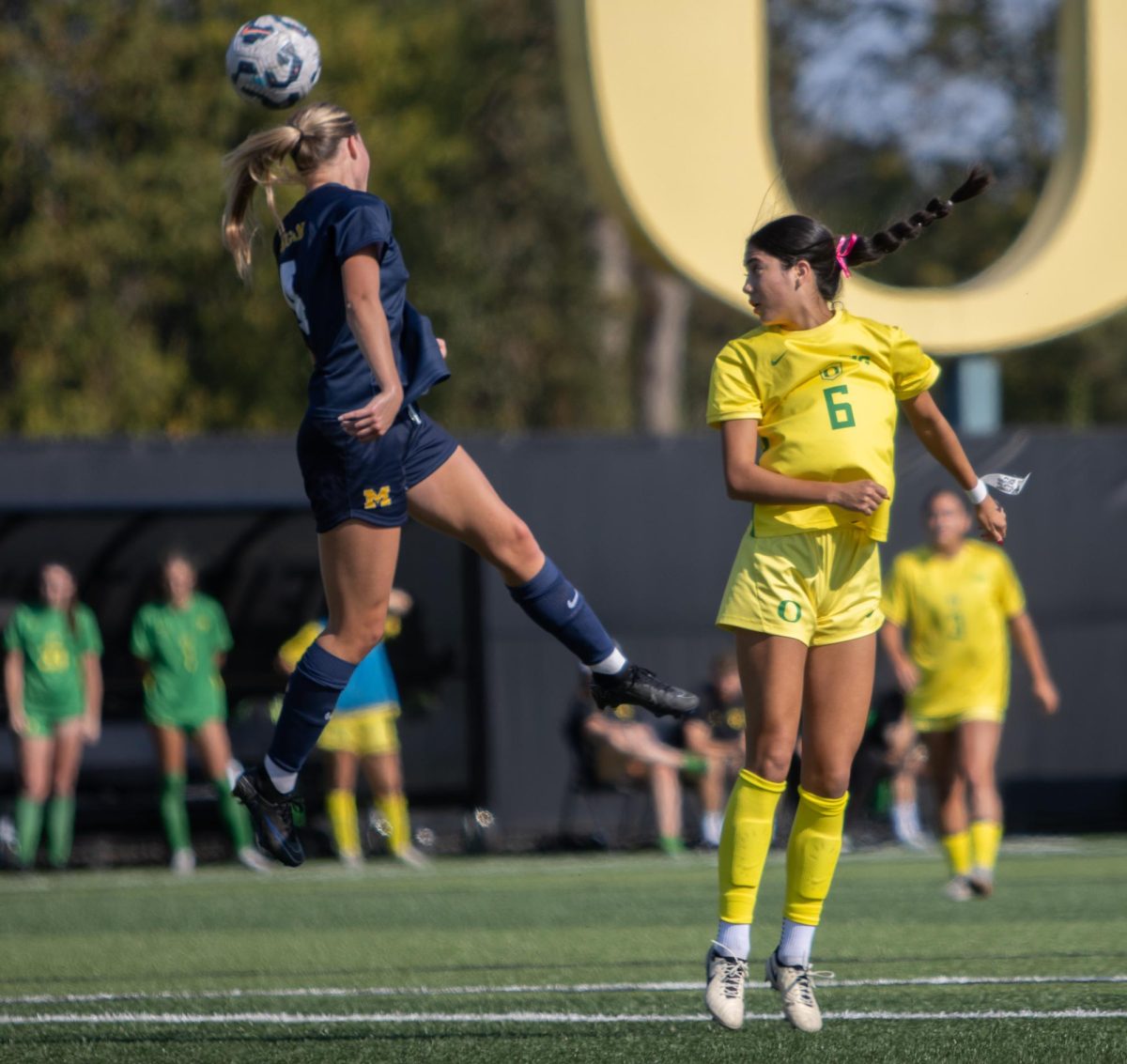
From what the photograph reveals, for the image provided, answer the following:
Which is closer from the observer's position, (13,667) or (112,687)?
(13,667)

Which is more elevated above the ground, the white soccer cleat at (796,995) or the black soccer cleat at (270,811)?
the black soccer cleat at (270,811)

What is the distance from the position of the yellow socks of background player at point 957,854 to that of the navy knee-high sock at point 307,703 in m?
5.33

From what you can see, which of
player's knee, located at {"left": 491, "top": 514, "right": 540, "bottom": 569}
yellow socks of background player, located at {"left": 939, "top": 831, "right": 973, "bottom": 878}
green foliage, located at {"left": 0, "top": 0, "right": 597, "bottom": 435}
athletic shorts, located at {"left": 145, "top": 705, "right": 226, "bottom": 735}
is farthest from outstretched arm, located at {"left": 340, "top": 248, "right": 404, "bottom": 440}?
green foliage, located at {"left": 0, "top": 0, "right": 597, "bottom": 435}

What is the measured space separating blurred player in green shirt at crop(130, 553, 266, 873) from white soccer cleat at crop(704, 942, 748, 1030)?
28.7 feet

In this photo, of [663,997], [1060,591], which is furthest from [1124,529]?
[663,997]

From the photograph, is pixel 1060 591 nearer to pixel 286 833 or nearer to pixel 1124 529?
pixel 1124 529

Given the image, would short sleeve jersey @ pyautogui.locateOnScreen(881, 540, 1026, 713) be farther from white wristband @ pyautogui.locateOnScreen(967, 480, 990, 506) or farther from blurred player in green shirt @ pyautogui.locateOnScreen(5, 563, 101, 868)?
blurred player in green shirt @ pyautogui.locateOnScreen(5, 563, 101, 868)

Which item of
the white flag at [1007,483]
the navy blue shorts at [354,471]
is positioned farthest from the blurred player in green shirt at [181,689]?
Answer: the white flag at [1007,483]

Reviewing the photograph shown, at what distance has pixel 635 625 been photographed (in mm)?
15250

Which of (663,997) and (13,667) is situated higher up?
(663,997)

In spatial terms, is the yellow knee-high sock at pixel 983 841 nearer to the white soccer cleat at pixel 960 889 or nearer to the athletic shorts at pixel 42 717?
the white soccer cleat at pixel 960 889

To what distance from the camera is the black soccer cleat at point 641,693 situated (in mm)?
5566

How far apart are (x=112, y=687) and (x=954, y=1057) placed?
11234mm

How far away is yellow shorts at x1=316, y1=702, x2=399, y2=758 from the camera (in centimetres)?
1359
